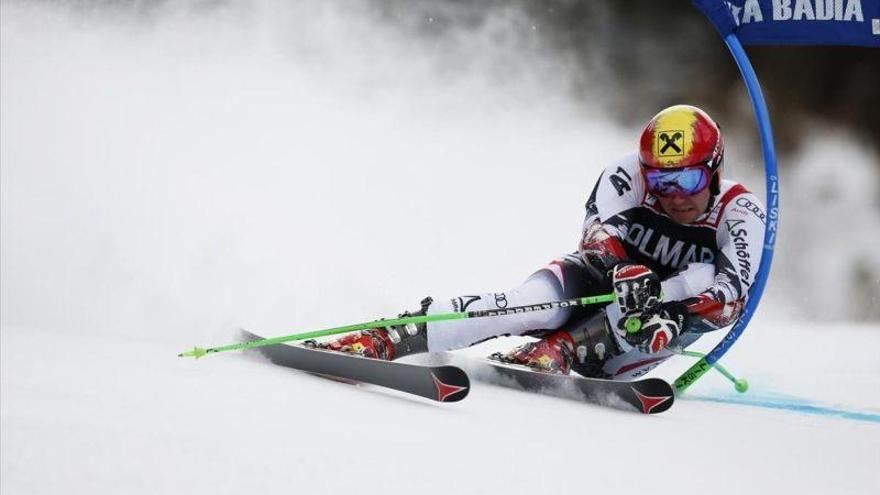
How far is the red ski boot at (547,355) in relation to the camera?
4.57m

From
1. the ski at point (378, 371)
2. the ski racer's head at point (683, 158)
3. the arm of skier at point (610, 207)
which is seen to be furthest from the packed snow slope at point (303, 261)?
the ski racer's head at point (683, 158)

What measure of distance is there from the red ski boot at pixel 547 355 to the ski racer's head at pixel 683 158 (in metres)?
0.78

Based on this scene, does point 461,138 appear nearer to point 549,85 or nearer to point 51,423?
point 549,85

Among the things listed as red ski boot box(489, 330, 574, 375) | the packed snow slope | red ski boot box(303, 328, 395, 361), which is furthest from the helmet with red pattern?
red ski boot box(303, 328, 395, 361)

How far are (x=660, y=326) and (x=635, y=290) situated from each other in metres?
0.18

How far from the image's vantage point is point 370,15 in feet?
33.9

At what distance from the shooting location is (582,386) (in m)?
4.21

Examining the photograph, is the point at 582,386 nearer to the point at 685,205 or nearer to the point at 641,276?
the point at 641,276

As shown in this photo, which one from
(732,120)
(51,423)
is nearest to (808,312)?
(732,120)

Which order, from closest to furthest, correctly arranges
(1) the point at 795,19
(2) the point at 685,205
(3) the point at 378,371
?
(3) the point at 378,371
(2) the point at 685,205
(1) the point at 795,19

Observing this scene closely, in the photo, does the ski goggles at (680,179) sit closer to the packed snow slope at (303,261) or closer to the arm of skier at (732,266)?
the arm of skier at (732,266)

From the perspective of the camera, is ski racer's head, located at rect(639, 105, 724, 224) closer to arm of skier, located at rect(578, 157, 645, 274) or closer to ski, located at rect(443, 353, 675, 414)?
arm of skier, located at rect(578, 157, 645, 274)

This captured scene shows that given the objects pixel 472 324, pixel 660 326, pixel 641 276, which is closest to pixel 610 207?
pixel 641 276

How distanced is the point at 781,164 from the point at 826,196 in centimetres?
51
